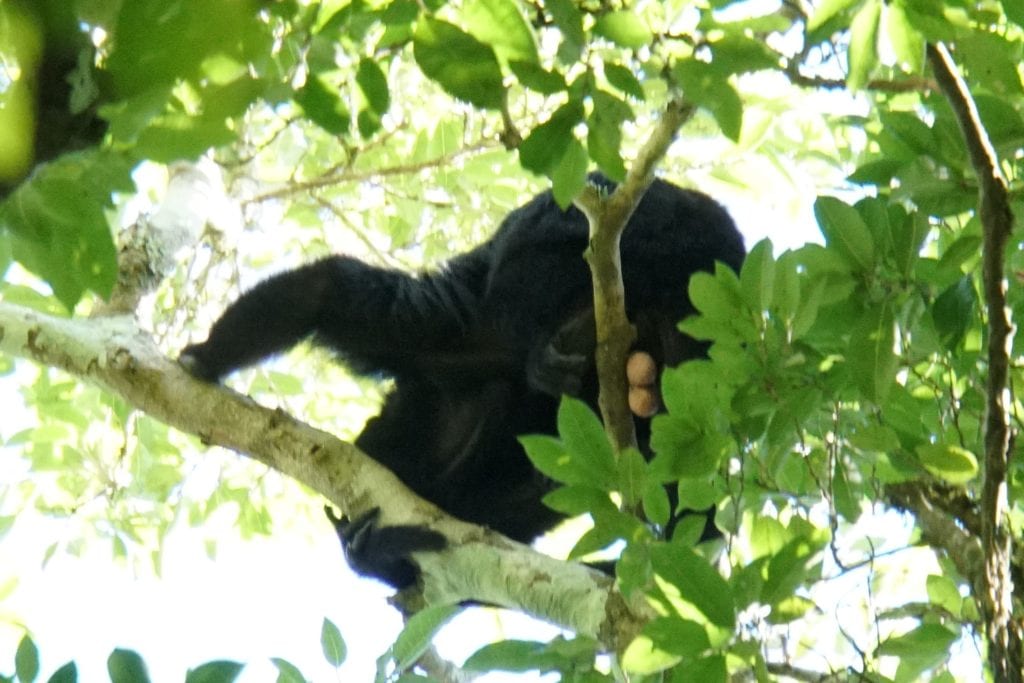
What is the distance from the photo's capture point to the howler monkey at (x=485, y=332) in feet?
9.41

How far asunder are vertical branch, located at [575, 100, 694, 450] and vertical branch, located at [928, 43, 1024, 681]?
19.4 inches

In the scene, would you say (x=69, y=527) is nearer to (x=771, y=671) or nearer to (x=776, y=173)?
(x=776, y=173)

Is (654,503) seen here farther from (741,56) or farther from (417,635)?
(741,56)

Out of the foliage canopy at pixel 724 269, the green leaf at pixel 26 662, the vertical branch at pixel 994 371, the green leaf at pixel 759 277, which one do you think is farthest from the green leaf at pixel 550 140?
the green leaf at pixel 26 662

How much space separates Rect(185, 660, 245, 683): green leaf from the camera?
1.46 meters

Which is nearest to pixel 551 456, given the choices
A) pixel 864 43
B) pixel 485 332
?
pixel 864 43

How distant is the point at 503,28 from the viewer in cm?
143

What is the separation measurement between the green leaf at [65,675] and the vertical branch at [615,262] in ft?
3.33

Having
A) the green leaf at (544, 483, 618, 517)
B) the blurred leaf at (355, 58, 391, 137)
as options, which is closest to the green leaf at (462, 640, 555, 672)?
the green leaf at (544, 483, 618, 517)

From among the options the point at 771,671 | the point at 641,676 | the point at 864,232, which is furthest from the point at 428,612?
the point at 864,232

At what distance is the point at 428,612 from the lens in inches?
73.2

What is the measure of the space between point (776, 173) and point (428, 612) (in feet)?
6.81

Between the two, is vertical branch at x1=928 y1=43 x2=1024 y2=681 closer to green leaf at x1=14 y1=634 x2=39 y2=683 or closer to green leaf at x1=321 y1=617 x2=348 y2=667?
green leaf at x1=321 y1=617 x2=348 y2=667

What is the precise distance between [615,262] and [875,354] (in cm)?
65
